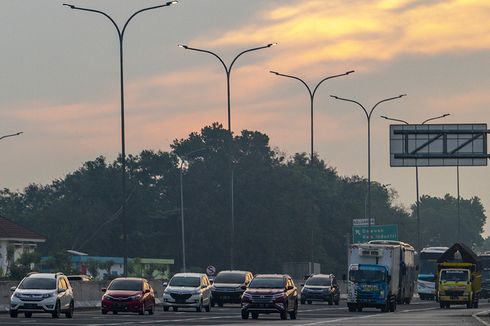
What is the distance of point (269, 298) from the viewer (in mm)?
56156

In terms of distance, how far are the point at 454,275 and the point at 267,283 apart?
→ 1042 inches

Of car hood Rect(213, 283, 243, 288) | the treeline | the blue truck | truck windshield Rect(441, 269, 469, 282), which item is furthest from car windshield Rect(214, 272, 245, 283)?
the treeline

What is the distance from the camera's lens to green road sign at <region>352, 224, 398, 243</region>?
12516 cm

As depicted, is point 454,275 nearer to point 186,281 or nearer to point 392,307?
point 392,307

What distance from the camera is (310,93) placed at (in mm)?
100562

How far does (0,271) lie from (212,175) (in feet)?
196

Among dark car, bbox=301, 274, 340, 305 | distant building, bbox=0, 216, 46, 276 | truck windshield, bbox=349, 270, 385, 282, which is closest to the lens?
truck windshield, bbox=349, 270, 385, 282

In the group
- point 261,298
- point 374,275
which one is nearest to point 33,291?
point 261,298

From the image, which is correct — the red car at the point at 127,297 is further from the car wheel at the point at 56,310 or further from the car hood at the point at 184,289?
the car hood at the point at 184,289

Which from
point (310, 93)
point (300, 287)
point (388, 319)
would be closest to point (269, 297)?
point (388, 319)

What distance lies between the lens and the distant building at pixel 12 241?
119812mm

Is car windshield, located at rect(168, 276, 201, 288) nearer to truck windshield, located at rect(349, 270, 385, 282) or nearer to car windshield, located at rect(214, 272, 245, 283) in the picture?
car windshield, located at rect(214, 272, 245, 283)

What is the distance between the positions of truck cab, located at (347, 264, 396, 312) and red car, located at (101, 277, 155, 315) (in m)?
12.5

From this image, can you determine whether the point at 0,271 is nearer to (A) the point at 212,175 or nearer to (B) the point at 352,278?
(B) the point at 352,278
